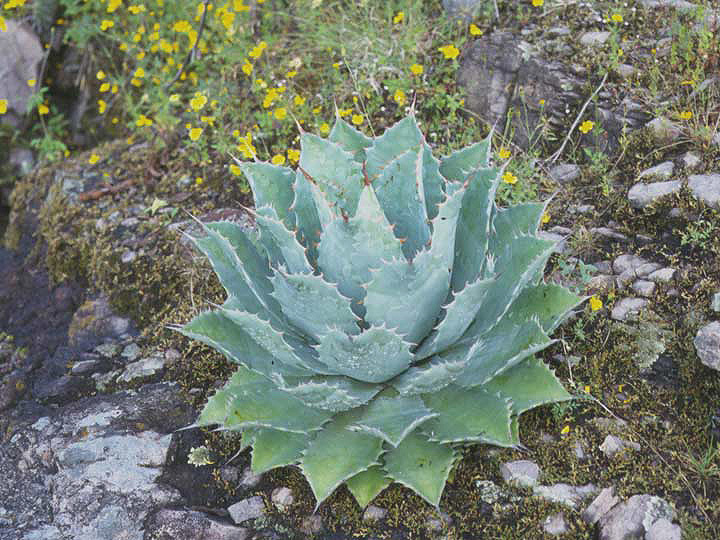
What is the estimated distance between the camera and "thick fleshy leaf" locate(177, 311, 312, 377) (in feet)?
8.03

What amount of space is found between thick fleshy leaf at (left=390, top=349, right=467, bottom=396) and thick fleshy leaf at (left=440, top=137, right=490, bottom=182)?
2.38 feet

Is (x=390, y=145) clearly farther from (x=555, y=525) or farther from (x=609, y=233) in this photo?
(x=555, y=525)

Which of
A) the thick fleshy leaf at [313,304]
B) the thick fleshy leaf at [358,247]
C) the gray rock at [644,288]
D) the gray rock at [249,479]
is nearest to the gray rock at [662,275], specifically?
the gray rock at [644,288]

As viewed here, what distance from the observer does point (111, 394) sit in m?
3.22

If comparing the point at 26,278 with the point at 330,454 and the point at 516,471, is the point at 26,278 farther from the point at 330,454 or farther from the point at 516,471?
the point at 516,471

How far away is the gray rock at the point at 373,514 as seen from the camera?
2.42 m

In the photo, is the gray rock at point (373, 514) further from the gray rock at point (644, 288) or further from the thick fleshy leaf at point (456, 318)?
the gray rock at point (644, 288)

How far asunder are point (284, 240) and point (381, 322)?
17.3 inches

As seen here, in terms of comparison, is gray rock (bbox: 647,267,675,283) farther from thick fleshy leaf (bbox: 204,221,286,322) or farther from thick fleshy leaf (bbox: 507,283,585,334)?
thick fleshy leaf (bbox: 204,221,286,322)

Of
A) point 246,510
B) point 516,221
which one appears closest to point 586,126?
point 516,221

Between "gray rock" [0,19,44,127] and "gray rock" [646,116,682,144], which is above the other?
"gray rock" [0,19,44,127]

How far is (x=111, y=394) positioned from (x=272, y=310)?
1.12m

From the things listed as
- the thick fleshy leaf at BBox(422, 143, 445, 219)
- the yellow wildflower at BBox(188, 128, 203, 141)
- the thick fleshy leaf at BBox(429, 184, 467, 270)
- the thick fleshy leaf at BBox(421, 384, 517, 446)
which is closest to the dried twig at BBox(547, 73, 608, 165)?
the thick fleshy leaf at BBox(422, 143, 445, 219)

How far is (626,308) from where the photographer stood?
112 inches
